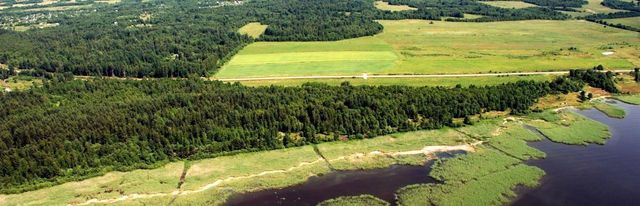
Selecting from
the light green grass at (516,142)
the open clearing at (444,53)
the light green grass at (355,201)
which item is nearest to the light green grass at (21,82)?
the open clearing at (444,53)

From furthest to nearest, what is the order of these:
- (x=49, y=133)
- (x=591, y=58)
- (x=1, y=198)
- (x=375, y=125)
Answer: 1. (x=591, y=58)
2. (x=375, y=125)
3. (x=49, y=133)
4. (x=1, y=198)

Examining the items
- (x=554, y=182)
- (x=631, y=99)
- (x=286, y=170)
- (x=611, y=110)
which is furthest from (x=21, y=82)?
(x=631, y=99)

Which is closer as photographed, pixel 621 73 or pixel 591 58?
pixel 621 73

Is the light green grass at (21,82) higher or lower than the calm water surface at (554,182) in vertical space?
higher

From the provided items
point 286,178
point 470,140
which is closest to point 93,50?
point 286,178

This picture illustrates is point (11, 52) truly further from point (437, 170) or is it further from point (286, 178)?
point (437, 170)

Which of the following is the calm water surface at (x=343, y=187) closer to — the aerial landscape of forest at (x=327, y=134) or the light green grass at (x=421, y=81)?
the aerial landscape of forest at (x=327, y=134)

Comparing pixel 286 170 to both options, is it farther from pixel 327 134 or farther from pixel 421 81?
pixel 421 81
